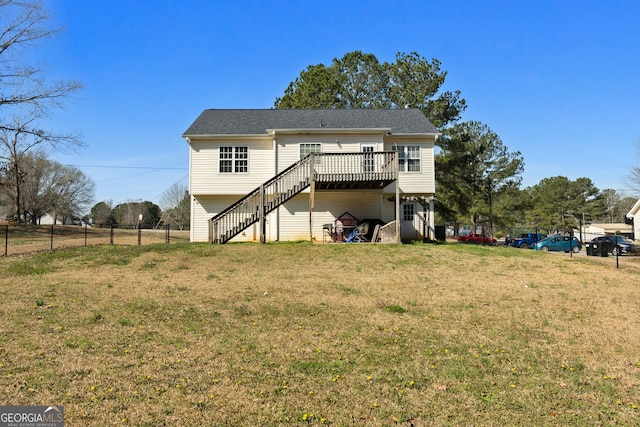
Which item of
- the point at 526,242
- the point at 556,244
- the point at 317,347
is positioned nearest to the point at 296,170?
the point at 317,347

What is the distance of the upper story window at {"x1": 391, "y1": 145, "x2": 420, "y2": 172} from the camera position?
21359 millimetres

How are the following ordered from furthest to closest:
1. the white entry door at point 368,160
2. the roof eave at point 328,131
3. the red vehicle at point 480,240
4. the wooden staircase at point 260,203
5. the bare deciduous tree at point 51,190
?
the bare deciduous tree at point 51,190
the red vehicle at point 480,240
the roof eave at point 328,131
the white entry door at point 368,160
the wooden staircase at point 260,203

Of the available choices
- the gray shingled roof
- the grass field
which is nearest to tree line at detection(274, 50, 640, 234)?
the gray shingled roof

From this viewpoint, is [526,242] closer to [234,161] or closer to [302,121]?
[302,121]

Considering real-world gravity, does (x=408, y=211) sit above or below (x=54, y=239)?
above

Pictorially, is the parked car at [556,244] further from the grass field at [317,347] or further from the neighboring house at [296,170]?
the grass field at [317,347]

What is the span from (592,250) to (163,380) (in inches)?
1008

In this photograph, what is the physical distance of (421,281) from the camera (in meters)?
11.1

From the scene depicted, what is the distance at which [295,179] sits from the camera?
744 inches

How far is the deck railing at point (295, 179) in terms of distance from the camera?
18.2 meters

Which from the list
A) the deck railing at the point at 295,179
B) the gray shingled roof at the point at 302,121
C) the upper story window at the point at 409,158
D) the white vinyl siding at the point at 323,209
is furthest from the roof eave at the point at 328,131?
the white vinyl siding at the point at 323,209

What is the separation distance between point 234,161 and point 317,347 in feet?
51.9

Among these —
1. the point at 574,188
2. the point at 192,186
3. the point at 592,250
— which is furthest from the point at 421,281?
the point at 574,188

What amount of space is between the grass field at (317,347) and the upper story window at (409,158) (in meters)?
9.95
